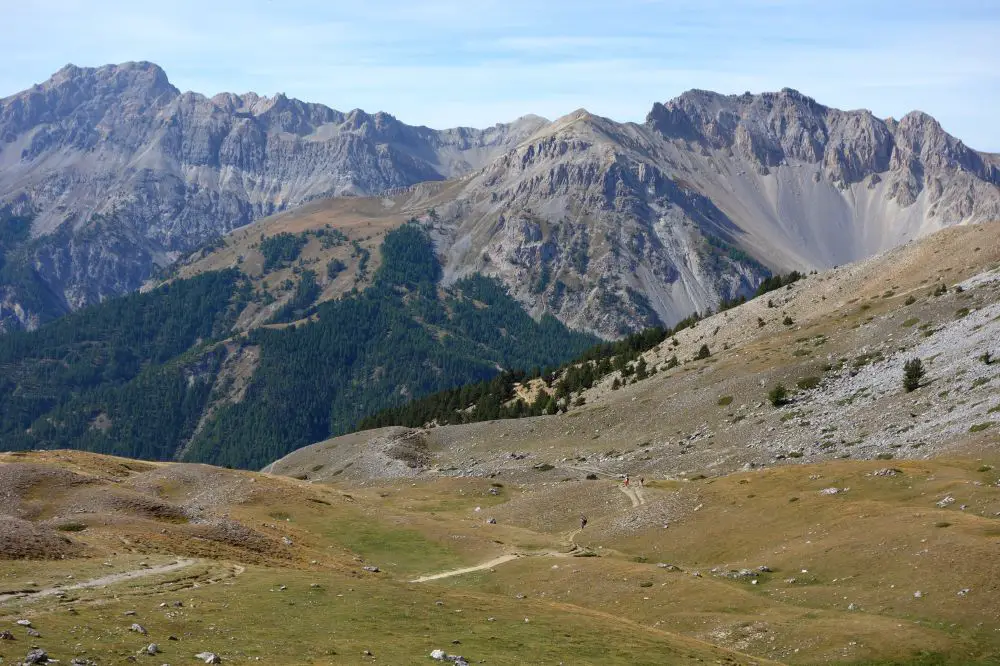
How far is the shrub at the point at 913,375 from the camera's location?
109500 millimetres

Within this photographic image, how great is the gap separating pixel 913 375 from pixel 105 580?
311ft

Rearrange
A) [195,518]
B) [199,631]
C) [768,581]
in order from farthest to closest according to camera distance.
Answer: [195,518]
[768,581]
[199,631]

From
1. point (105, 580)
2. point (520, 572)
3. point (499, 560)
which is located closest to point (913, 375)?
point (499, 560)

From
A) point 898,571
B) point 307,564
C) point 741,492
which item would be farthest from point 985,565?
point 307,564

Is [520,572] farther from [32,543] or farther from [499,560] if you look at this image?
[32,543]

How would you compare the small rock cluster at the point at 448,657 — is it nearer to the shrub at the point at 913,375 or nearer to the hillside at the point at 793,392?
the hillside at the point at 793,392

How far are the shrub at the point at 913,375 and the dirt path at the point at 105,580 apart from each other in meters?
85.3

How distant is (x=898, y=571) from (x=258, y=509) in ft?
179

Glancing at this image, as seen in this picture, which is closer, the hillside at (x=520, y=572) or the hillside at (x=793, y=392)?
the hillside at (x=520, y=572)

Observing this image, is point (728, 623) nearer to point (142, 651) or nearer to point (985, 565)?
point (985, 565)

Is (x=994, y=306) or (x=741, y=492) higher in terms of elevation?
(x=994, y=306)

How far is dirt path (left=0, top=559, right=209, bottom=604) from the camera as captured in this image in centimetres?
3959

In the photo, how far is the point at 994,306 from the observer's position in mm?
122375

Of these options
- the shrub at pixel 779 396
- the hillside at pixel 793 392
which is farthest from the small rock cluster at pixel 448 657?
the shrub at pixel 779 396
